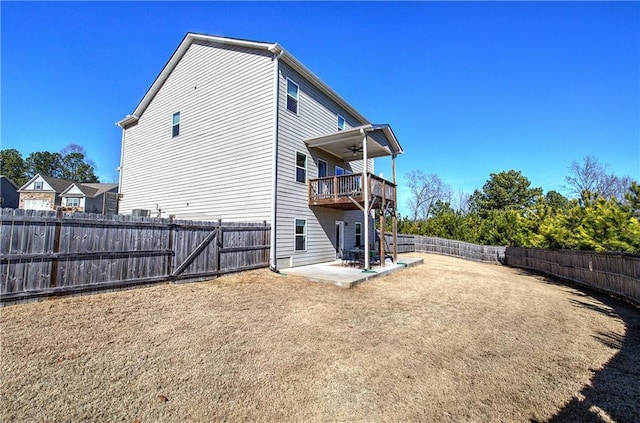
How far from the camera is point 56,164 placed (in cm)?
5728

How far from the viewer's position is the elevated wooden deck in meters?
11.6

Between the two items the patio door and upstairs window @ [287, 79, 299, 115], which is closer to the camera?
upstairs window @ [287, 79, 299, 115]

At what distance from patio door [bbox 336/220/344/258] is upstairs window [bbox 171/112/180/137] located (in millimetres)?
9416

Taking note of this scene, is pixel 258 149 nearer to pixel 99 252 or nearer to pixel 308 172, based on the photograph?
pixel 308 172

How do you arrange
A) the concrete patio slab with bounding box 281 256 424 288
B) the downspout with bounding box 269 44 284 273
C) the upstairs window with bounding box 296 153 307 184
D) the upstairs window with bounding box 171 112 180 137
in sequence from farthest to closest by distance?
the upstairs window with bounding box 171 112 180 137 < the upstairs window with bounding box 296 153 307 184 < the downspout with bounding box 269 44 284 273 < the concrete patio slab with bounding box 281 256 424 288

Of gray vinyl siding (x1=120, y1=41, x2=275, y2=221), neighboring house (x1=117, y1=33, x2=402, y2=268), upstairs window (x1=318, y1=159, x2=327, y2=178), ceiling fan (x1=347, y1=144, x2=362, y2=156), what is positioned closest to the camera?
neighboring house (x1=117, y1=33, x2=402, y2=268)

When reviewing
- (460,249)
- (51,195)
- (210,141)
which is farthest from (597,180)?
(51,195)

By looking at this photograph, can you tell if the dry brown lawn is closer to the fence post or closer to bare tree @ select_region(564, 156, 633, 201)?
the fence post

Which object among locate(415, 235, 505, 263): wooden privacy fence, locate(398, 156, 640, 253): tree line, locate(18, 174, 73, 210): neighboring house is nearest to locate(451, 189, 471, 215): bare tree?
locate(398, 156, 640, 253): tree line

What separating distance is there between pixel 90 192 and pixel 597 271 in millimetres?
49116

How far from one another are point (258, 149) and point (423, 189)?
132ft

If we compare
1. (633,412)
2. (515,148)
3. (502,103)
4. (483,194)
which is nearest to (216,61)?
(633,412)

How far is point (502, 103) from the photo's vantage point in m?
18.1

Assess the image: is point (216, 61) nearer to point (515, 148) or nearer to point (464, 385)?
point (464, 385)
